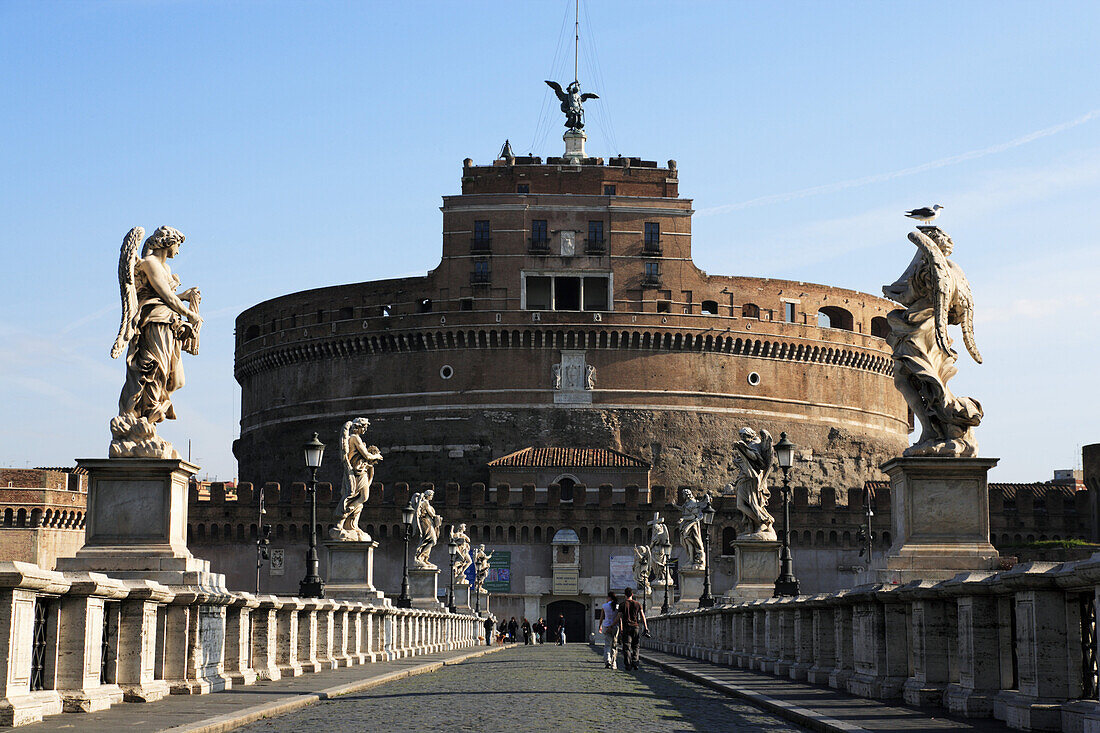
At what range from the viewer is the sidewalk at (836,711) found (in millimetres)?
8500

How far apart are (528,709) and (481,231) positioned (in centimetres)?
6138

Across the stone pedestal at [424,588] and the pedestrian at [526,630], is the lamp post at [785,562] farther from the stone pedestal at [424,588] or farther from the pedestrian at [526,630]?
the pedestrian at [526,630]

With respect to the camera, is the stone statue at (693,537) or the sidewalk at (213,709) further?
the stone statue at (693,537)

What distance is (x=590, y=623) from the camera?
64250mm

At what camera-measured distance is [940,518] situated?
1114 cm

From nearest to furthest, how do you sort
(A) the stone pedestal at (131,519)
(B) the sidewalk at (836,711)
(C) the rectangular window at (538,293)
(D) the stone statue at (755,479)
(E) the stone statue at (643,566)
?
(B) the sidewalk at (836,711) < (A) the stone pedestal at (131,519) < (D) the stone statue at (755,479) < (E) the stone statue at (643,566) < (C) the rectangular window at (538,293)

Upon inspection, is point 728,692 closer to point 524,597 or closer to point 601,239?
point 524,597

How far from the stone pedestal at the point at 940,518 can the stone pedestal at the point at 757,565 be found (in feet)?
36.1

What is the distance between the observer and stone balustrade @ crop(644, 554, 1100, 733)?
301 inches

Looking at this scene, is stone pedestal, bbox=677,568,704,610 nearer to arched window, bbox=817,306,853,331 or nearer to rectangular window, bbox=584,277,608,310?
rectangular window, bbox=584,277,608,310

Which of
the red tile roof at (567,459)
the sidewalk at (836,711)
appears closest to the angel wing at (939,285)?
the sidewalk at (836,711)

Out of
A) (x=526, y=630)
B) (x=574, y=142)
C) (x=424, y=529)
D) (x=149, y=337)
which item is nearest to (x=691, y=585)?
(x=424, y=529)

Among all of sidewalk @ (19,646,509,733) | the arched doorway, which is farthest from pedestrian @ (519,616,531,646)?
sidewalk @ (19,646,509,733)

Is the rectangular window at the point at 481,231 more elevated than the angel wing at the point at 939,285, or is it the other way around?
the rectangular window at the point at 481,231
